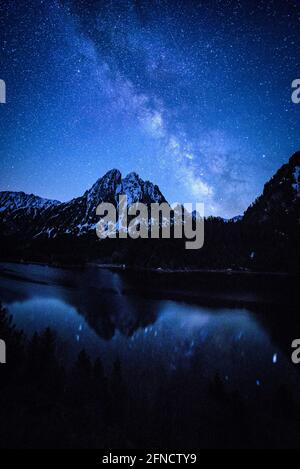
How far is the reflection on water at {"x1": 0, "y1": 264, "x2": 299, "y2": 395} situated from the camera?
23594mm

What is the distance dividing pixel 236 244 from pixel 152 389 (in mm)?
184126

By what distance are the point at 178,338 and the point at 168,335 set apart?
1653mm

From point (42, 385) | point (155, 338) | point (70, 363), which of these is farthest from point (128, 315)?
point (42, 385)

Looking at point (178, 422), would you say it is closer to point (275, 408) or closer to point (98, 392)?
point (98, 392)

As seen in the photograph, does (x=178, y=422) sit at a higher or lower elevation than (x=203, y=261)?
lower

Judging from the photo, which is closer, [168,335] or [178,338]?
[178,338]

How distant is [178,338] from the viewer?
33.3 m

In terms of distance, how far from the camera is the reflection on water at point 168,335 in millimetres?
23594

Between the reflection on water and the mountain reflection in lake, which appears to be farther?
the reflection on water

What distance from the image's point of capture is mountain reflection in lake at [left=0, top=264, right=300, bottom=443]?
21.5 m

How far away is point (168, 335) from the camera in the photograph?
113 ft

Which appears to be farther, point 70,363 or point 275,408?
point 70,363

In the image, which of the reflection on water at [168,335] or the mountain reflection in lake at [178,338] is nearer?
the mountain reflection in lake at [178,338]

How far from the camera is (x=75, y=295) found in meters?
60.1
